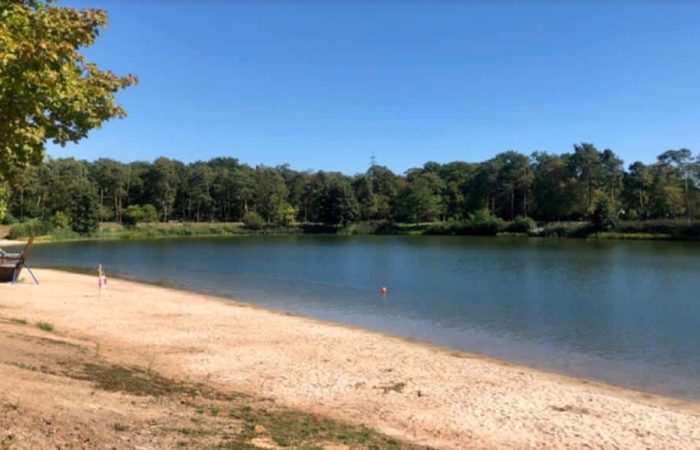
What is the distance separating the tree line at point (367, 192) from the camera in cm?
10869

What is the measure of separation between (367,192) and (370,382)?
129906 mm

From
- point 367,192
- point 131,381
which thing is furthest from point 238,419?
point 367,192

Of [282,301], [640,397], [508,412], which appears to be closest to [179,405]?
[508,412]

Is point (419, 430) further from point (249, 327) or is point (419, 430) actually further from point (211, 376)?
point (249, 327)

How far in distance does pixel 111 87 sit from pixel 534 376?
43.7ft

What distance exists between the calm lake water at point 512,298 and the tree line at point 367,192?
47680 mm

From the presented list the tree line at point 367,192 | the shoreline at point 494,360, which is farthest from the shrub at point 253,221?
the shoreline at point 494,360

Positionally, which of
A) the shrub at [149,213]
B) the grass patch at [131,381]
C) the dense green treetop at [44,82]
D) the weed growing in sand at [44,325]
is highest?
the dense green treetop at [44,82]

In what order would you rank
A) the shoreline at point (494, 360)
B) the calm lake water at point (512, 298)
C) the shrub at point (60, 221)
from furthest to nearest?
1. the shrub at point (60, 221)
2. the calm lake water at point (512, 298)
3. the shoreline at point (494, 360)

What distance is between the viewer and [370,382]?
1387 centimetres

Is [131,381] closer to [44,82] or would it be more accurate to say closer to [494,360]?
[44,82]

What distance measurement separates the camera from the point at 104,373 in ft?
37.3

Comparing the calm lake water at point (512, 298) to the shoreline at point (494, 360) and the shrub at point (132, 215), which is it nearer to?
the shoreline at point (494, 360)

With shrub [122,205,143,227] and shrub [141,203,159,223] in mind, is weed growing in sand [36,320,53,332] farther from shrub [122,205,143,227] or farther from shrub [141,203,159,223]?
shrub [141,203,159,223]
